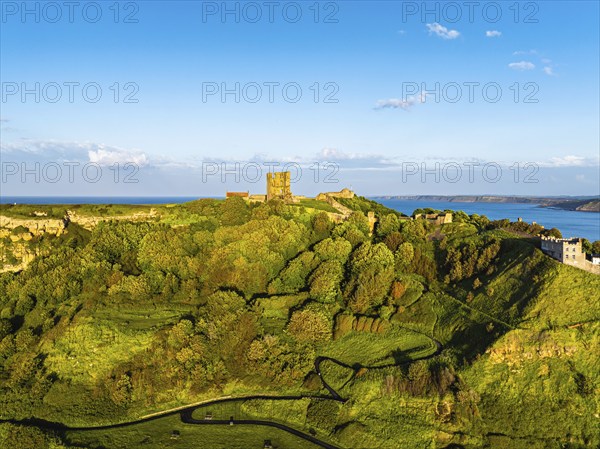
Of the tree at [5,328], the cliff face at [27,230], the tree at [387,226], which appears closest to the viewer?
the tree at [5,328]

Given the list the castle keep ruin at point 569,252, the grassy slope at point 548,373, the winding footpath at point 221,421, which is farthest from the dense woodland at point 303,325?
the castle keep ruin at point 569,252

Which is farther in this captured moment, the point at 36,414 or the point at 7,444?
the point at 36,414

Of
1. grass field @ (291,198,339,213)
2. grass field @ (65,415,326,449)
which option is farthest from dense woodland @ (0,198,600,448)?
grass field @ (291,198,339,213)

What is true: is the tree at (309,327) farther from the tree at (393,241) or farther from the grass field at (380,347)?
the tree at (393,241)

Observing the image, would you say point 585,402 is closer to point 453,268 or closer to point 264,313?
point 453,268

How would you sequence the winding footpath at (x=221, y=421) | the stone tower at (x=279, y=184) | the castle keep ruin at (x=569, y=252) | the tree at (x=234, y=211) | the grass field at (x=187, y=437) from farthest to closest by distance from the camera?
the stone tower at (x=279, y=184)
the tree at (x=234, y=211)
the castle keep ruin at (x=569, y=252)
the winding footpath at (x=221, y=421)
the grass field at (x=187, y=437)

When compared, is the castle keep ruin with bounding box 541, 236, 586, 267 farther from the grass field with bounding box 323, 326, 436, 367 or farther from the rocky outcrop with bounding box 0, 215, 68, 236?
the rocky outcrop with bounding box 0, 215, 68, 236

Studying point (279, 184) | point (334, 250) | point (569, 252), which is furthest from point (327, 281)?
point (279, 184)

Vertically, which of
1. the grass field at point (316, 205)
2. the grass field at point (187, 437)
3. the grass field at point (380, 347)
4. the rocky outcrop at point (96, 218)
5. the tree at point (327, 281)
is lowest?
the grass field at point (187, 437)

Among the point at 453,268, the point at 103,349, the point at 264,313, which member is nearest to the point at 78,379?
the point at 103,349
